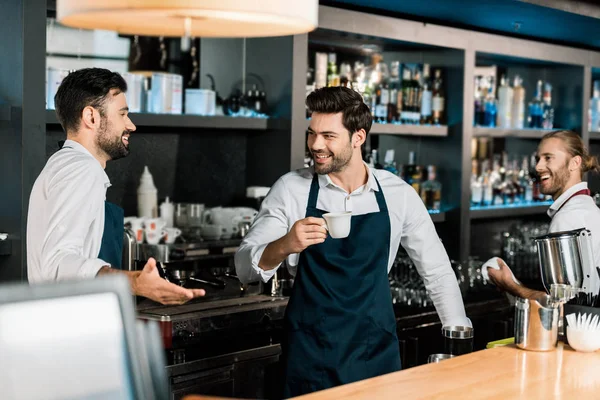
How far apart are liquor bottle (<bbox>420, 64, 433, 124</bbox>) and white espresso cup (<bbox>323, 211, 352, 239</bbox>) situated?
3012mm

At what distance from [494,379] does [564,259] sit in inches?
27.9

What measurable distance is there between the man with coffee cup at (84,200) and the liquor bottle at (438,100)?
2.99 metres

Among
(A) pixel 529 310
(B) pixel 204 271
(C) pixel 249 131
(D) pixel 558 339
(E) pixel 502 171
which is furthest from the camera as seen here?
(E) pixel 502 171

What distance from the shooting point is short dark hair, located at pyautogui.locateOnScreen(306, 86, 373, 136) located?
338 cm

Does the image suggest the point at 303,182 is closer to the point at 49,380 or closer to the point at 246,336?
the point at 246,336

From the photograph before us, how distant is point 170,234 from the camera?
466 cm

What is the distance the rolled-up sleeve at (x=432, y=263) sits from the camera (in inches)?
134

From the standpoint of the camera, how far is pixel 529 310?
2.82 metres

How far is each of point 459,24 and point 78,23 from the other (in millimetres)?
4165

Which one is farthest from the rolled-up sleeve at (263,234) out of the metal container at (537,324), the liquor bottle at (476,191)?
the liquor bottle at (476,191)

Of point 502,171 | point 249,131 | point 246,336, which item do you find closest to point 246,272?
point 246,336

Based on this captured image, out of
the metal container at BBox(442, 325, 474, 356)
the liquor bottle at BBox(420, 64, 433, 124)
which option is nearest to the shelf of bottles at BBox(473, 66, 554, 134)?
the liquor bottle at BBox(420, 64, 433, 124)

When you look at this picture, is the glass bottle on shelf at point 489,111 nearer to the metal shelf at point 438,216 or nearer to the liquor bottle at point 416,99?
the liquor bottle at point 416,99

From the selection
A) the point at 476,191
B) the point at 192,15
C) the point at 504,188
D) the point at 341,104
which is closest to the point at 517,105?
the point at 504,188
